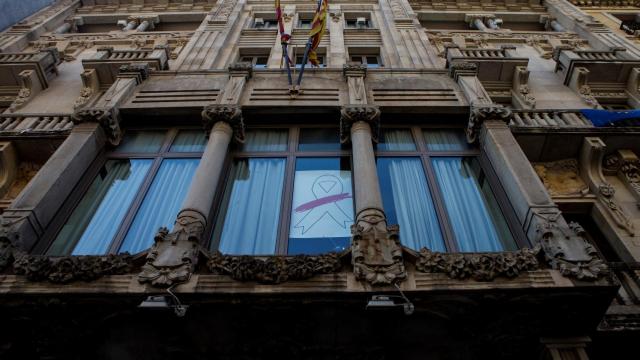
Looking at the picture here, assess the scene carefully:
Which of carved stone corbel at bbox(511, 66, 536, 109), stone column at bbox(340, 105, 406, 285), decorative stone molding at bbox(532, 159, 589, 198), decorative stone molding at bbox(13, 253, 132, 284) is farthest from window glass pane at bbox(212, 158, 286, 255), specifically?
carved stone corbel at bbox(511, 66, 536, 109)

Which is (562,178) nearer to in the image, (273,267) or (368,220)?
(368,220)

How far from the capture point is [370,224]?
24.9ft

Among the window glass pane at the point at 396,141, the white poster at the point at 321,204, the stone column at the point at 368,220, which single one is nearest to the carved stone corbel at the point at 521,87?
the window glass pane at the point at 396,141

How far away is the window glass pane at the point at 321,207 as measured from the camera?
27.7 feet

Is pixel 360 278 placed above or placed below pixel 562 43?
below

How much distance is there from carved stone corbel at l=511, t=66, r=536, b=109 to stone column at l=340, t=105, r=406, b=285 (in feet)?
25.5

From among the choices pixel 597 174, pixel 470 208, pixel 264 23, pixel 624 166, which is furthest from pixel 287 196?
pixel 264 23

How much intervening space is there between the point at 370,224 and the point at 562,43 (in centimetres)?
1831

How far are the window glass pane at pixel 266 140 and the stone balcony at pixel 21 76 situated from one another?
10226mm

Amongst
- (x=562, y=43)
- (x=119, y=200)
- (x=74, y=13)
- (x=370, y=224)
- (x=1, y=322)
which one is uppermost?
(x=74, y=13)

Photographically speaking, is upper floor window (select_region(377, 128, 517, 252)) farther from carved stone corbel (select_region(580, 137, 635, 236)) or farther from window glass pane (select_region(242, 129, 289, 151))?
carved stone corbel (select_region(580, 137, 635, 236))

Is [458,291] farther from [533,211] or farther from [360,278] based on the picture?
[533,211]

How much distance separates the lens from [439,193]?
9578 mm

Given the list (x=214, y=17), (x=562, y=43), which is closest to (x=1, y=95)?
(x=214, y=17)
